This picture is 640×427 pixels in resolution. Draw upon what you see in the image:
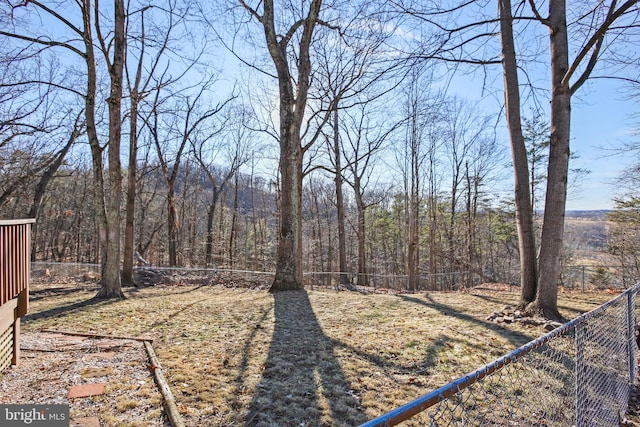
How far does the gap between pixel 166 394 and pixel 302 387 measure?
114 centimetres

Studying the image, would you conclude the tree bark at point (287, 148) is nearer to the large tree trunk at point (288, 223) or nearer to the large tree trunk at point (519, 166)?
the large tree trunk at point (288, 223)

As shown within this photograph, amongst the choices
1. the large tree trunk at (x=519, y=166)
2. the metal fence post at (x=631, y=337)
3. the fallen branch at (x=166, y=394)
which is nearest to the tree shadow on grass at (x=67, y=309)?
the fallen branch at (x=166, y=394)

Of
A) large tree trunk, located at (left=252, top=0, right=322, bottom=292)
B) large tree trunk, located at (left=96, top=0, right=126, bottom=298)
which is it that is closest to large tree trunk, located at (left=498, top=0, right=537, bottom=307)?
large tree trunk, located at (left=252, top=0, right=322, bottom=292)

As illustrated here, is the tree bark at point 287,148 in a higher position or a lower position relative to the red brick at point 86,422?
higher

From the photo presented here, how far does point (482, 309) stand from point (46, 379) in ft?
20.7

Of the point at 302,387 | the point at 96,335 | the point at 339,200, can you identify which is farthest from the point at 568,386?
the point at 339,200

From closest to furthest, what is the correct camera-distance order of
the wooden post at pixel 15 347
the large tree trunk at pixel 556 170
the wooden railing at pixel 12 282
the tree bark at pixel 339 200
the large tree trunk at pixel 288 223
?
1. the wooden railing at pixel 12 282
2. the wooden post at pixel 15 347
3. the large tree trunk at pixel 556 170
4. the large tree trunk at pixel 288 223
5. the tree bark at pixel 339 200

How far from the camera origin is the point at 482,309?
601 centimetres

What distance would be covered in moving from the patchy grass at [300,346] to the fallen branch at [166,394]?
78 millimetres

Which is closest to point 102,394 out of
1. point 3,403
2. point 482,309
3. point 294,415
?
point 3,403

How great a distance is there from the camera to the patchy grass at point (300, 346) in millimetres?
2652

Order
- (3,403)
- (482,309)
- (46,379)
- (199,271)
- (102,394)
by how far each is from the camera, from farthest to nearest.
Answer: (199,271), (482,309), (46,379), (102,394), (3,403)

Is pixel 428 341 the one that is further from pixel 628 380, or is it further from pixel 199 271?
pixel 199 271

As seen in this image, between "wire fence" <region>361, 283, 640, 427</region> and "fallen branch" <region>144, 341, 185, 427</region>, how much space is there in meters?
1.75
